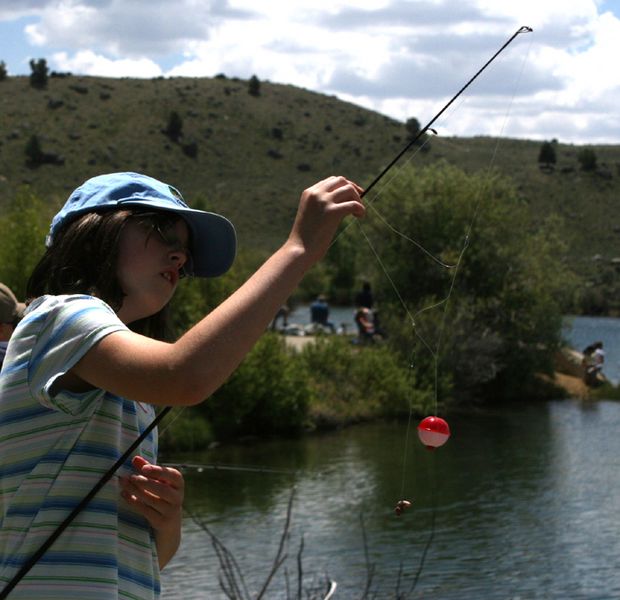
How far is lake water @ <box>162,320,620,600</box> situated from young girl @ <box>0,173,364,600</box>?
7.45 meters

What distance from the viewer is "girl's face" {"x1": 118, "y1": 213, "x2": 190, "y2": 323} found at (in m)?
2.03

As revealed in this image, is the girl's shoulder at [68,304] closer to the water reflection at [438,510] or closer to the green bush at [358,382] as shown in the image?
the water reflection at [438,510]

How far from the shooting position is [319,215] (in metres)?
1.87

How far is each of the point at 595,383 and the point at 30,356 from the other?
2828cm

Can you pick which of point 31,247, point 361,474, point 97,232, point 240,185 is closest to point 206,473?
point 361,474

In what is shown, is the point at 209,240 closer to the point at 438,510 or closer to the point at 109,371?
the point at 109,371

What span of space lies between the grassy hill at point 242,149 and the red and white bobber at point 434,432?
60.7 metres

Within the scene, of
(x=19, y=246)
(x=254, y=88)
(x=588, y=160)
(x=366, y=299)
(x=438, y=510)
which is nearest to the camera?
(x=438, y=510)

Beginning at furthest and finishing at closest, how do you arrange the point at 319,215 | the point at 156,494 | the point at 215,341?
the point at 156,494, the point at 319,215, the point at 215,341

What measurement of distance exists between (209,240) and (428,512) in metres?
15.3

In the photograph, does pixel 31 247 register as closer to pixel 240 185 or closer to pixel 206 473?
pixel 206 473

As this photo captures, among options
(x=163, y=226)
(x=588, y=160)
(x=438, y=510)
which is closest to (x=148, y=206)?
(x=163, y=226)

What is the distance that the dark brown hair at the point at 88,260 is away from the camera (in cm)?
202

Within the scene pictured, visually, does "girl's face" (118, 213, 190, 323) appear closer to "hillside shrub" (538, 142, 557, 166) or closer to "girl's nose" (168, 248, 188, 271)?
"girl's nose" (168, 248, 188, 271)
